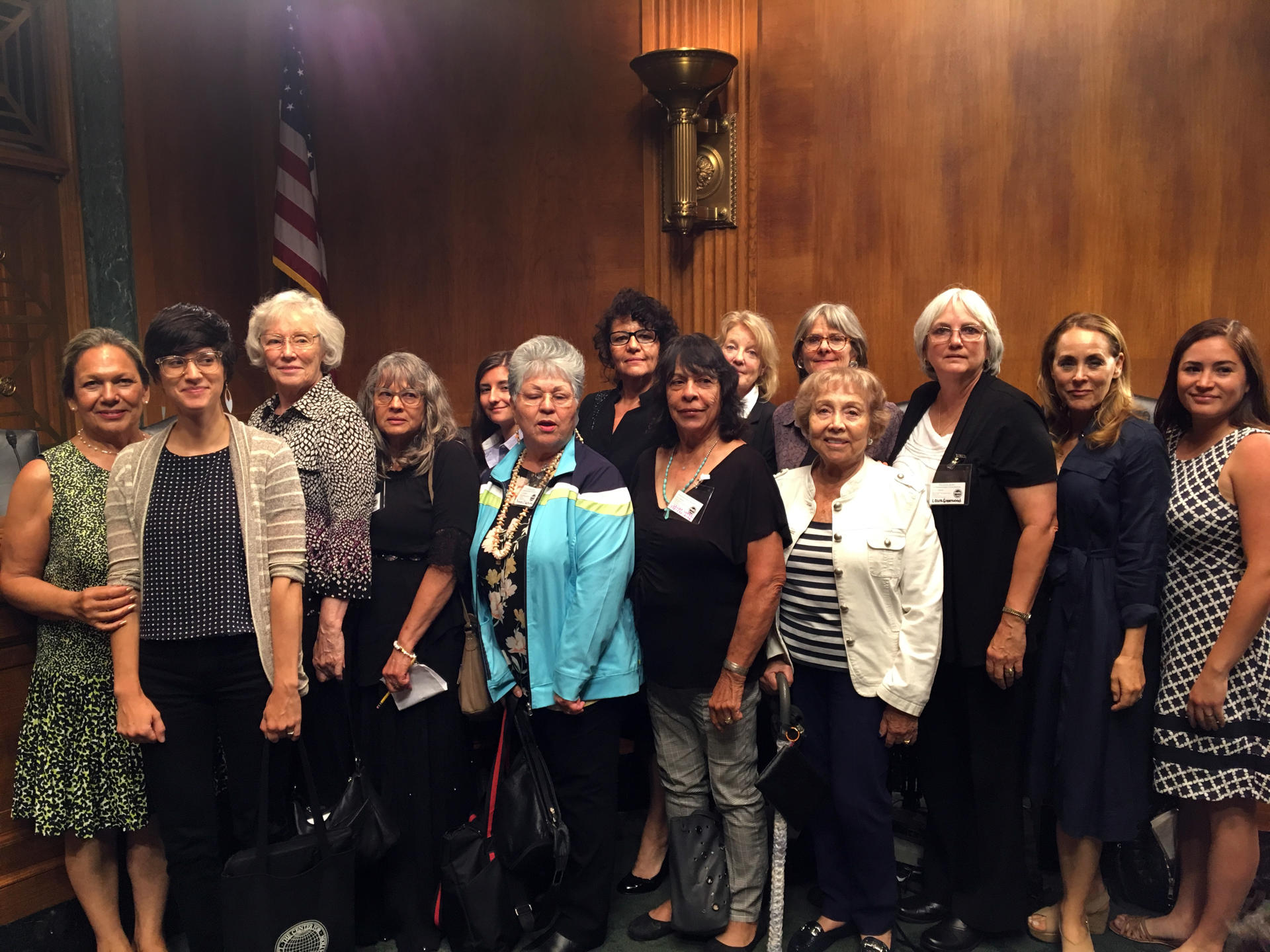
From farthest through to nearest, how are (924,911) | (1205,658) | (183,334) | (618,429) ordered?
(618,429)
(924,911)
(1205,658)
(183,334)

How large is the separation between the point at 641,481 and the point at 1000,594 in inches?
38.3

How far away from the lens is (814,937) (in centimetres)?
261

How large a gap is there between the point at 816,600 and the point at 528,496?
787 millimetres

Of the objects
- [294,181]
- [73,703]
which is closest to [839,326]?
[73,703]

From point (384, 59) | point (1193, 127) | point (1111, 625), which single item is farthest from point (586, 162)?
point (1111, 625)

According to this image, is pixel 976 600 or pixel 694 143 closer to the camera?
pixel 976 600

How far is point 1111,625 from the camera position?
8.14 feet

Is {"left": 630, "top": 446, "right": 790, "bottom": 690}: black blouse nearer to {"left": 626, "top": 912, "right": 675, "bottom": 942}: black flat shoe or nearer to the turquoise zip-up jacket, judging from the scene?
the turquoise zip-up jacket

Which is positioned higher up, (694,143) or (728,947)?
(694,143)

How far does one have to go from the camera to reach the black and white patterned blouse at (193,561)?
7.55ft

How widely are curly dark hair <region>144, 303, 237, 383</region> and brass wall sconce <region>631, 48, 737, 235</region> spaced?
7.31 ft

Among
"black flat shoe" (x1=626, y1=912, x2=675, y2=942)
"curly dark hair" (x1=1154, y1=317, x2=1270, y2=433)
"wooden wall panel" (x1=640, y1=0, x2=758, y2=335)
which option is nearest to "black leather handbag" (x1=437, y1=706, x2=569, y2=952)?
"black flat shoe" (x1=626, y1=912, x2=675, y2=942)

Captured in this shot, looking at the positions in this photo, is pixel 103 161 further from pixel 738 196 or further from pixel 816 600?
pixel 816 600

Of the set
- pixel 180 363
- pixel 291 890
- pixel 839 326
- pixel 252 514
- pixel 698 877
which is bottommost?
pixel 698 877
